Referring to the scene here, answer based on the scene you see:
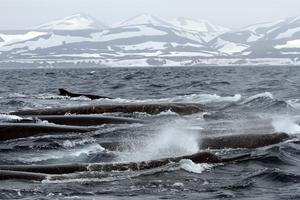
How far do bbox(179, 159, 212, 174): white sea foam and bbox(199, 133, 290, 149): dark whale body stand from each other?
9.28 ft

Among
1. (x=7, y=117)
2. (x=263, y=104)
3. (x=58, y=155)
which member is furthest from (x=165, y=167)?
(x=263, y=104)

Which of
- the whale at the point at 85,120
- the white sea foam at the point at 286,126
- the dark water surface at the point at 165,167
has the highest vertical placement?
the whale at the point at 85,120

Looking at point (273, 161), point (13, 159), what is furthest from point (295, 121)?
point (13, 159)

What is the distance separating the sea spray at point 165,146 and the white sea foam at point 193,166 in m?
1.52

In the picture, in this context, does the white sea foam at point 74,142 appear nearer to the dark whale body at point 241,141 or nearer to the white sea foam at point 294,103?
the dark whale body at point 241,141

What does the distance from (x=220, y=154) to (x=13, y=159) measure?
523cm

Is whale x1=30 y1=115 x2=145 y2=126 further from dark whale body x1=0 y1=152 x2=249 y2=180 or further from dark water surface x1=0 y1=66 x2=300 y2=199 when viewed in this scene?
dark whale body x1=0 y1=152 x2=249 y2=180

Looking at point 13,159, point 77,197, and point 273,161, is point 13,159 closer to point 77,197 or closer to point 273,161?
point 77,197

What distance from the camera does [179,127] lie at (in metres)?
20.9

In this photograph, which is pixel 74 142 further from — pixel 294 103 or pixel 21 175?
pixel 294 103

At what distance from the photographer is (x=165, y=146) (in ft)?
53.7

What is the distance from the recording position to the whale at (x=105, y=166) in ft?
39.3

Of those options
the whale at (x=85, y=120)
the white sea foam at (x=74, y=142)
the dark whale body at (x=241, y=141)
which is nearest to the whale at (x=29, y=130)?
the white sea foam at (x=74, y=142)

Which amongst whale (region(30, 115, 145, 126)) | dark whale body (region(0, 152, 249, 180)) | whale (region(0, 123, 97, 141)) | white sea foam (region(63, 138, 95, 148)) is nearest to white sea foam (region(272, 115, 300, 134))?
whale (region(30, 115, 145, 126))
